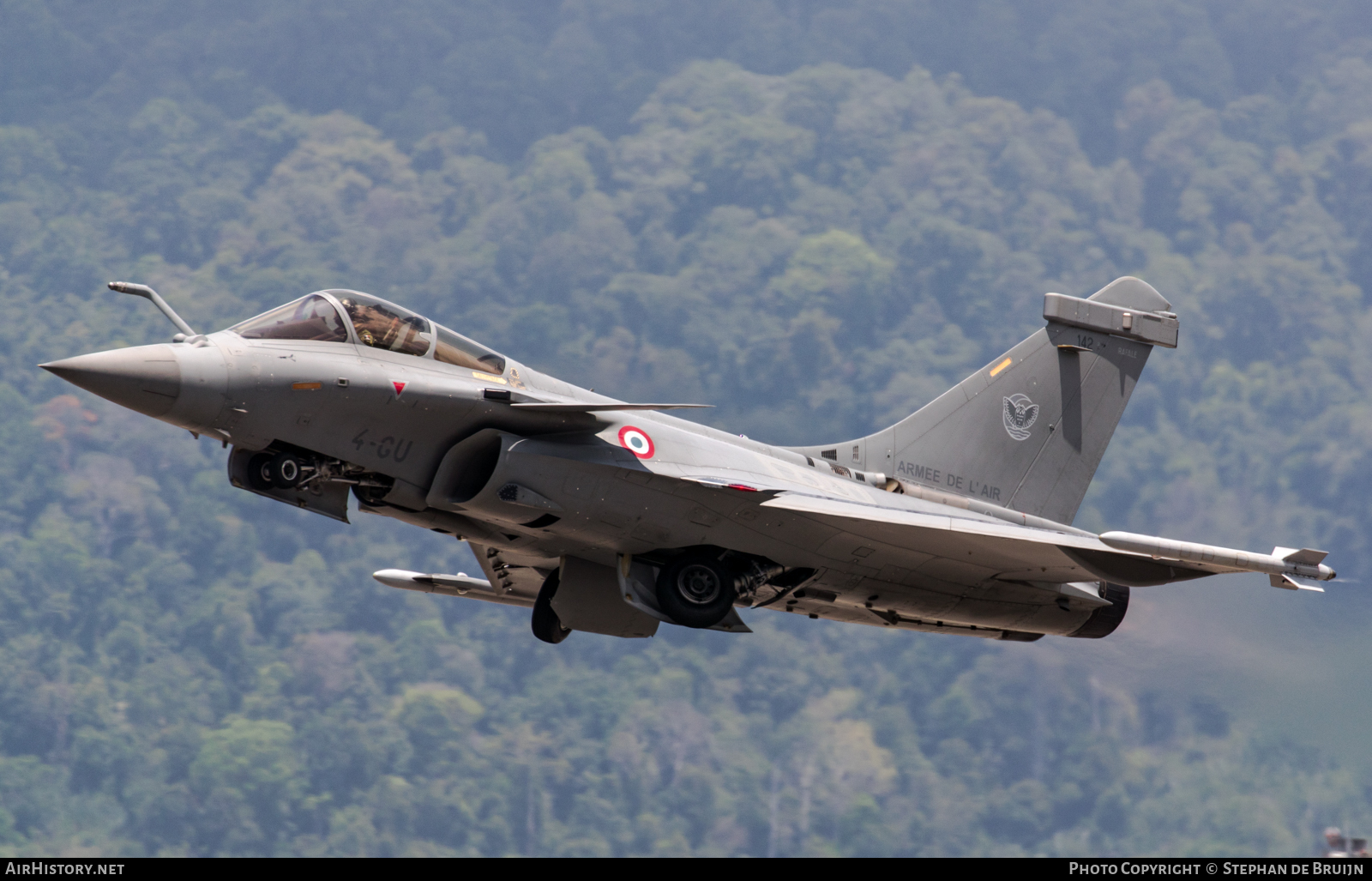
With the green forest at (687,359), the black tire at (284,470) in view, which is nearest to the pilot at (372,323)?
the black tire at (284,470)

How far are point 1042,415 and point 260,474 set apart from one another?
9.16 metres

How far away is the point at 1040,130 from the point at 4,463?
92345 millimetres

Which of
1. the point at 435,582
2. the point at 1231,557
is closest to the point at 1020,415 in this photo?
the point at 1231,557

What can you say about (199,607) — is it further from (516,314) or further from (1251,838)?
(1251,838)

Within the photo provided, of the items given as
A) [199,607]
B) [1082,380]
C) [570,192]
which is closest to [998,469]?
[1082,380]

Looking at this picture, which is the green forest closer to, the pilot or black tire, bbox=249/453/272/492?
the pilot

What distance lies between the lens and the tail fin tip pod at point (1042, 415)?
17.8m

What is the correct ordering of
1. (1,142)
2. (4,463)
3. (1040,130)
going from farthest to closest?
(1040,130), (1,142), (4,463)

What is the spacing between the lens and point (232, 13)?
14650 centimetres

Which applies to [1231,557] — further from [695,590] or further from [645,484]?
[645,484]

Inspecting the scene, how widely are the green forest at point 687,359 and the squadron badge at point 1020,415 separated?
336 cm

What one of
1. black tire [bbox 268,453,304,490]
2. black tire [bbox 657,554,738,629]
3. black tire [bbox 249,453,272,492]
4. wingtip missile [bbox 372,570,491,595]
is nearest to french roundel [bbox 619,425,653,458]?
black tire [bbox 657,554,738,629]

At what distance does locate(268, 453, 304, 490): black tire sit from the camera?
1374 cm

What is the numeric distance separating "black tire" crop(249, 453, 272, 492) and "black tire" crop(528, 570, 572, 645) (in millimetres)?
3726
